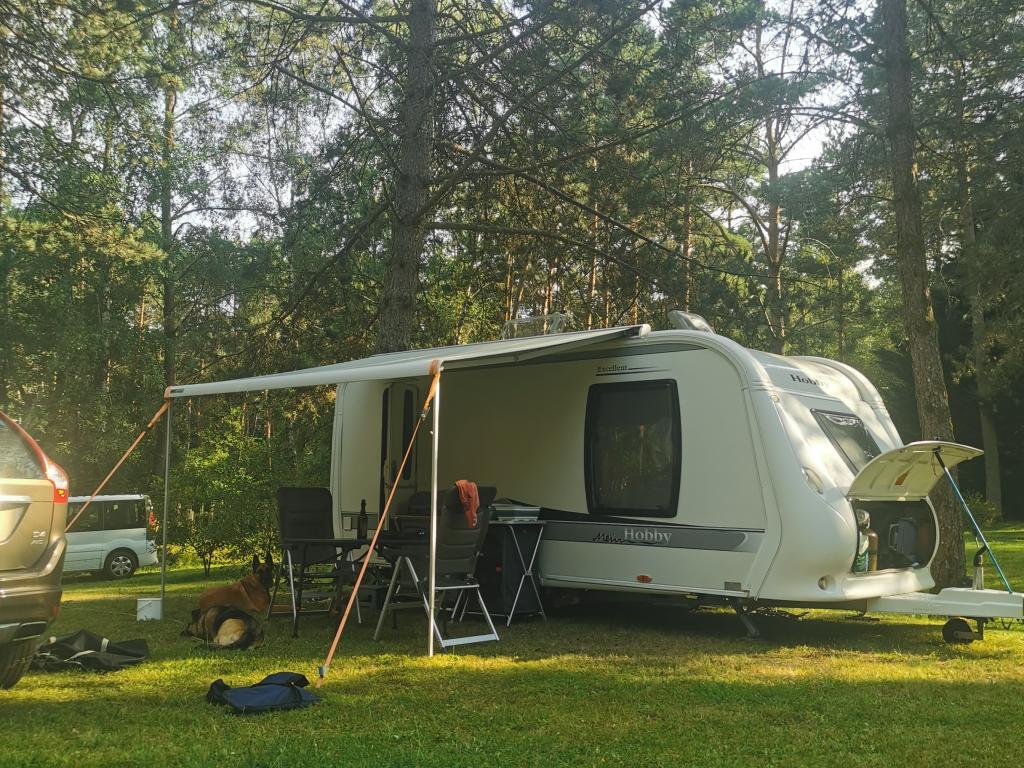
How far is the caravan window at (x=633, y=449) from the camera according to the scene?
23.8ft

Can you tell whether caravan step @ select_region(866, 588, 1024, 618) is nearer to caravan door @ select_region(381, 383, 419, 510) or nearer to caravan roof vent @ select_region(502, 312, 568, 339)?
caravan roof vent @ select_region(502, 312, 568, 339)

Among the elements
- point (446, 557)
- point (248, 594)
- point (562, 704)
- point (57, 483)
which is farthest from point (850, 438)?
point (57, 483)

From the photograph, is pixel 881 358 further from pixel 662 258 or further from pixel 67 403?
pixel 67 403

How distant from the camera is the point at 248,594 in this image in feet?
26.3

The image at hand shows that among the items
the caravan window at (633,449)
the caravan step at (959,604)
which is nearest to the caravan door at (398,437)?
the caravan window at (633,449)

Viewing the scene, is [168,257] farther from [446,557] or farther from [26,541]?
[26,541]

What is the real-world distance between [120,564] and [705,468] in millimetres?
11736

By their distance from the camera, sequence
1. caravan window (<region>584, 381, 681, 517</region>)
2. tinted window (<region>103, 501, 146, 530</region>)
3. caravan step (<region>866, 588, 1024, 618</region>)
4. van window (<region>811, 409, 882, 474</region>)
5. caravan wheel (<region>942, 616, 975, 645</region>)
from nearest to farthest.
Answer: caravan step (<region>866, 588, 1024, 618</region>) → caravan wheel (<region>942, 616, 975, 645</region>) → van window (<region>811, 409, 882, 474</region>) → caravan window (<region>584, 381, 681, 517</region>) → tinted window (<region>103, 501, 146, 530</region>)

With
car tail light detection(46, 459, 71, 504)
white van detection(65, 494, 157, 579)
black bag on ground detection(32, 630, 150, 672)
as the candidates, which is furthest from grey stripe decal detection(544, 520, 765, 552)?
white van detection(65, 494, 157, 579)

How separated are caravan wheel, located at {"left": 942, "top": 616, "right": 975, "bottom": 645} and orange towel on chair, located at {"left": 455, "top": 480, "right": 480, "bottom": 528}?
3.44 metres

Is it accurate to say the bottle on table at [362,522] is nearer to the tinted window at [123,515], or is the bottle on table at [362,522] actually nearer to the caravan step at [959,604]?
the caravan step at [959,604]

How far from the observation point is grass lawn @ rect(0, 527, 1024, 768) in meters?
4.11

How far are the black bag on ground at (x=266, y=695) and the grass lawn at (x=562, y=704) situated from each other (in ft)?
0.26

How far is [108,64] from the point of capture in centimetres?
1043
